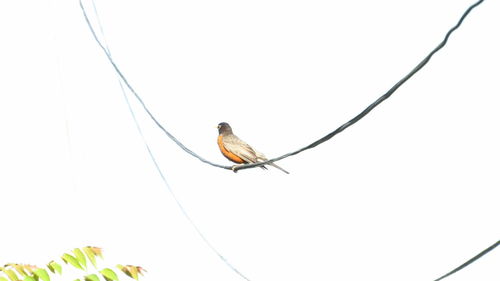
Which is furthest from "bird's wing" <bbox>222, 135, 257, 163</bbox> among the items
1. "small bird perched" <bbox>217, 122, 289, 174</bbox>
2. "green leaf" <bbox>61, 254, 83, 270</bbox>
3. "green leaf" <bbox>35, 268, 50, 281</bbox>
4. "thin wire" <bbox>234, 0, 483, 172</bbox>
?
"thin wire" <bbox>234, 0, 483, 172</bbox>

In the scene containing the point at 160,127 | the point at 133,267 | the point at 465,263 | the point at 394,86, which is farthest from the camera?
the point at 160,127

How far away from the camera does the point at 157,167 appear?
546cm

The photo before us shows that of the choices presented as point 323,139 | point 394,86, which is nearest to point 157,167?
point 323,139

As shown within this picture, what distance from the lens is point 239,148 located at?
16.9 ft

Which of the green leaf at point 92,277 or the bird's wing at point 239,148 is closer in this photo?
the green leaf at point 92,277

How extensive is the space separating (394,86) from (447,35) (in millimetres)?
226

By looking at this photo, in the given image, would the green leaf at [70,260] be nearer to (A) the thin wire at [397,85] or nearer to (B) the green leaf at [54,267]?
(B) the green leaf at [54,267]

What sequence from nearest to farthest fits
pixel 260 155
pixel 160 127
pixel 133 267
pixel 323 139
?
pixel 323 139 → pixel 133 267 → pixel 160 127 → pixel 260 155

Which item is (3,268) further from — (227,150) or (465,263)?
(227,150)

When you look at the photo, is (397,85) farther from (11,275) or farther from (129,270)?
(11,275)

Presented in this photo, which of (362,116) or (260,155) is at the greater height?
(260,155)

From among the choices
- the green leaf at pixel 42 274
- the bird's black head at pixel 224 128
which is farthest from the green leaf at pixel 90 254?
the bird's black head at pixel 224 128

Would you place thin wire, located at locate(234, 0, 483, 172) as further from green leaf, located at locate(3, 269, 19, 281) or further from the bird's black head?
the bird's black head

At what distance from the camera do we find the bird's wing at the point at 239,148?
4984mm
